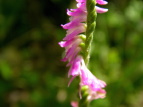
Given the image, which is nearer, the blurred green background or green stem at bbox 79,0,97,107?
green stem at bbox 79,0,97,107

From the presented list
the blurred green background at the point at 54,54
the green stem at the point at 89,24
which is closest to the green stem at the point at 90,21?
the green stem at the point at 89,24

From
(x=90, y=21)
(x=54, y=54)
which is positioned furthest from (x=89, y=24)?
(x=54, y=54)

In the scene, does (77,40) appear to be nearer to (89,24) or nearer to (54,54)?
(89,24)

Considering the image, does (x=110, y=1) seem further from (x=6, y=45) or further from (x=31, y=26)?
(x=6, y=45)

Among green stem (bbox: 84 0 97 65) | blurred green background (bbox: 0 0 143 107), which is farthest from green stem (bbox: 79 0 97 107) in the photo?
blurred green background (bbox: 0 0 143 107)

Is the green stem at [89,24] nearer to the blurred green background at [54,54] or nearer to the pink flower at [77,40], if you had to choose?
the pink flower at [77,40]

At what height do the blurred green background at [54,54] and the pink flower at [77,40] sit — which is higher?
the pink flower at [77,40]

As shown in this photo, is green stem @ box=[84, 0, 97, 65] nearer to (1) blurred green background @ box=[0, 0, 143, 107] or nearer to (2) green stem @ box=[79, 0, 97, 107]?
(2) green stem @ box=[79, 0, 97, 107]

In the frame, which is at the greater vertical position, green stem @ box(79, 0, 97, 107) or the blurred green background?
green stem @ box(79, 0, 97, 107)
